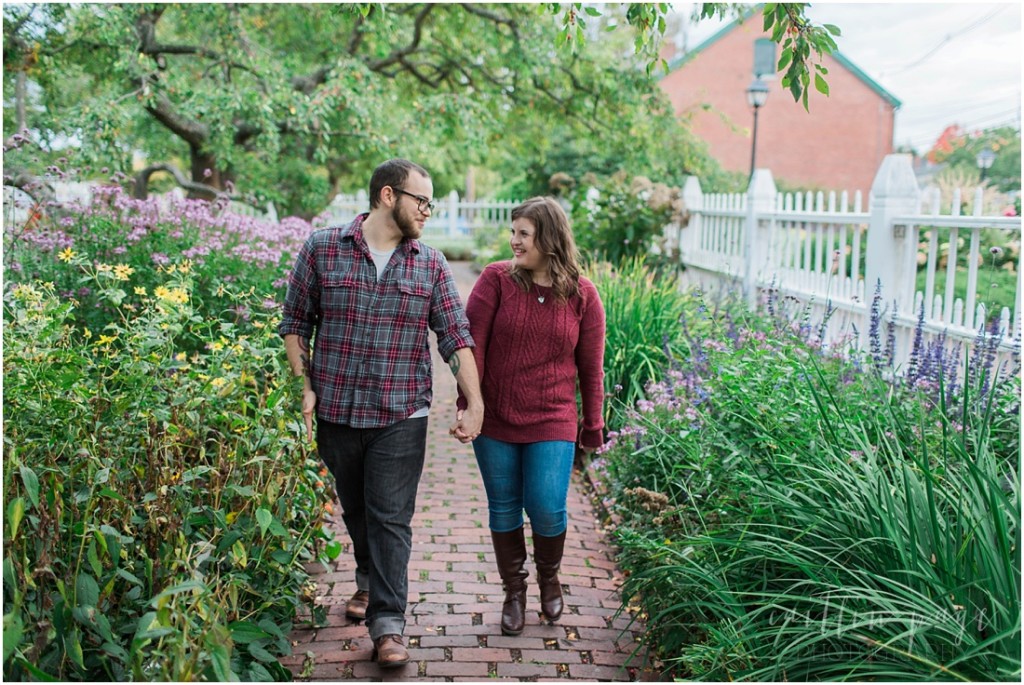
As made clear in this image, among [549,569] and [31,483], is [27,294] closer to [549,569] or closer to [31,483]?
[31,483]

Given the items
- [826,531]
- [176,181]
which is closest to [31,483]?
[826,531]

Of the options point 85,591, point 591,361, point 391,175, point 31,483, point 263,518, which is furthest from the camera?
point 591,361

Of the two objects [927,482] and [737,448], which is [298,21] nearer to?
[737,448]

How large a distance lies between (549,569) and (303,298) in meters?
1.49

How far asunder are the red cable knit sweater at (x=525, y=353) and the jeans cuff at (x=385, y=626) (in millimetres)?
807

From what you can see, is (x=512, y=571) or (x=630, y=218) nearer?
(x=512, y=571)

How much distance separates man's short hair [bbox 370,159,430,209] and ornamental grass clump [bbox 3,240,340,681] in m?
1.02

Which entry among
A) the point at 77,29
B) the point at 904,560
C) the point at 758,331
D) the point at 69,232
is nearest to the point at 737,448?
the point at 904,560

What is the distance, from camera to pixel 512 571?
3814 millimetres

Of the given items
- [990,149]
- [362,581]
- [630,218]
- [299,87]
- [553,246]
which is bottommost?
[362,581]

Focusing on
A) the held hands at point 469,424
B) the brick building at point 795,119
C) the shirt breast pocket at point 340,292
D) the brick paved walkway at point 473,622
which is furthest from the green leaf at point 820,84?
the brick building at point 795,119

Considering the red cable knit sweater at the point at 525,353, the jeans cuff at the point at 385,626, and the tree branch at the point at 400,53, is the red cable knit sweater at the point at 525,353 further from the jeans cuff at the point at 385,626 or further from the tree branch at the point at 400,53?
the tree branch at the point at 400,53

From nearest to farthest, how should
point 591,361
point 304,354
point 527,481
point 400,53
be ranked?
point 304,354, point 527,481, point 591,361, point 400,53

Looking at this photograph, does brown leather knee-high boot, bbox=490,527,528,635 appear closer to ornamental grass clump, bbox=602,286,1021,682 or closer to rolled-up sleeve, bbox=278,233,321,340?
ornamental grass clump, bbox=602,286,1021,682
